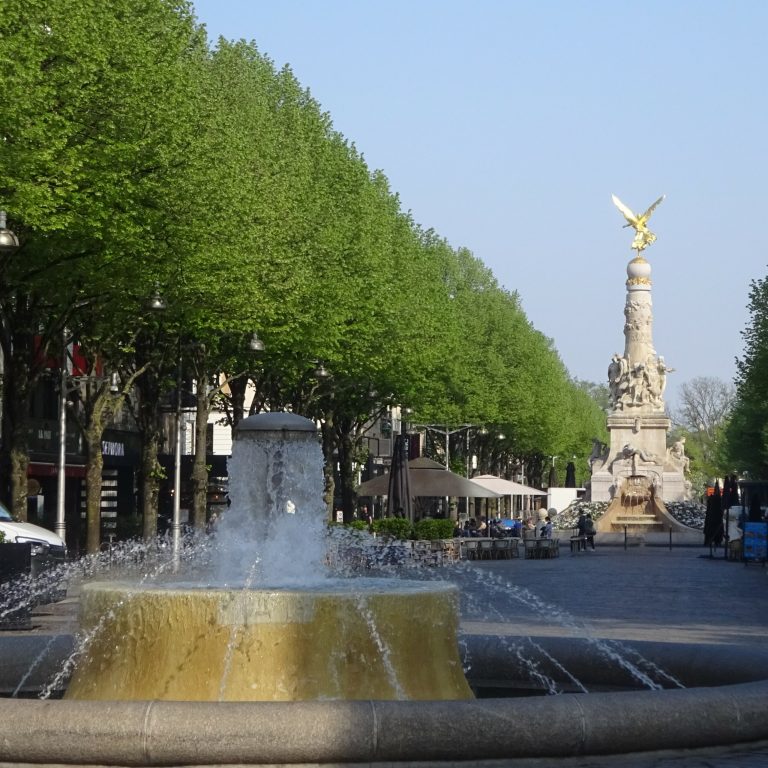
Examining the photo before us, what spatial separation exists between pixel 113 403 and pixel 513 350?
55986 mm

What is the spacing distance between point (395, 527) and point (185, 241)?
1645cm

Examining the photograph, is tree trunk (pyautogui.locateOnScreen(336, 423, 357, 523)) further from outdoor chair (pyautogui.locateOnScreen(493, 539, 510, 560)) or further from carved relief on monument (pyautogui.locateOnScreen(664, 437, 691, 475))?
carved relief on monument (pyautogui.locateOnScreen(664, 437, 691, 475))

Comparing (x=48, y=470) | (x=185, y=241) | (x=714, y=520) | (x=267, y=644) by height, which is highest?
(x=185, y=241)

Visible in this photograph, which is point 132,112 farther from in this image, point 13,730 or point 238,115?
point 13,730

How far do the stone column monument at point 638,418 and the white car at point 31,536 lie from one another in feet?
210

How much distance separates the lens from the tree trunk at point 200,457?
49219mm

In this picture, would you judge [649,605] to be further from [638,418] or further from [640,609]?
[638,418]

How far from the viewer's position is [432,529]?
5122 cm

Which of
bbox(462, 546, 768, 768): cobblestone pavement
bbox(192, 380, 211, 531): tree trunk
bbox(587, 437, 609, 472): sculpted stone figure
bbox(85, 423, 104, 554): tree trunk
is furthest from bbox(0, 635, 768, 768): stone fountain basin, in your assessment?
bbox(587, 437, 609, 472): sculpted stone figure

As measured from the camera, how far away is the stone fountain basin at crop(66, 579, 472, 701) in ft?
39.8

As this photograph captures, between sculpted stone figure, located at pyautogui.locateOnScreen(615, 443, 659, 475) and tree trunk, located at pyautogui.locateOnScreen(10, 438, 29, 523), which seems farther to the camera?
sculpted stone figure, located at pyautogui.locateOnScreen(615, 443, 659, 475)

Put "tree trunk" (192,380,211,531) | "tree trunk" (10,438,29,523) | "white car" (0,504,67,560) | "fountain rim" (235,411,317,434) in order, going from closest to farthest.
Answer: "fountain rim" (235,411,317,434)
"white car" (0,504,67,560)
"tree trunk" (10,438,29,523)
"tree trunk" (192,380,211,531)

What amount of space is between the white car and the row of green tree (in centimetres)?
461

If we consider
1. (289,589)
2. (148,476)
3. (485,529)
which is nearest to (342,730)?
(289,589)
